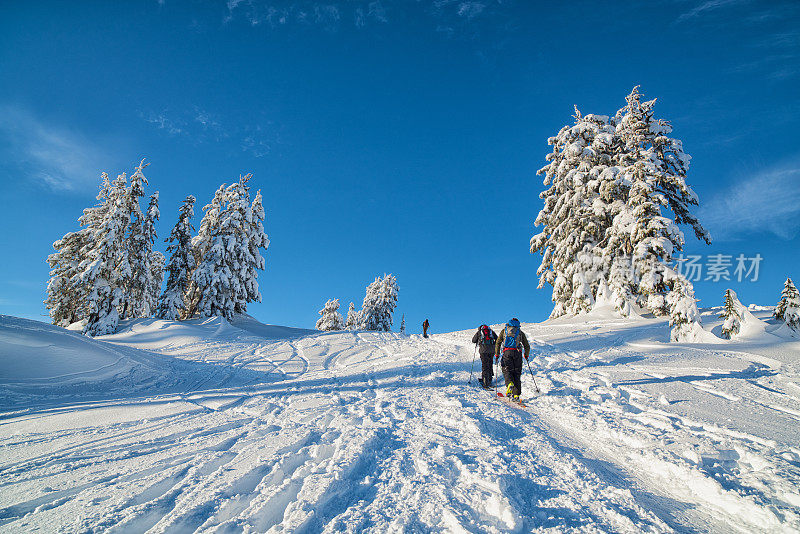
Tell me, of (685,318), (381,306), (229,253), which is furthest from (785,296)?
(381,306)

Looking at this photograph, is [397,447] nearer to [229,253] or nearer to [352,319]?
[229,253]

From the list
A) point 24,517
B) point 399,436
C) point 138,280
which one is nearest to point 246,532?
point 24,517

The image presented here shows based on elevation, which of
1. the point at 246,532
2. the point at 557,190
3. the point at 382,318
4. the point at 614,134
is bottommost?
the point at 246,532

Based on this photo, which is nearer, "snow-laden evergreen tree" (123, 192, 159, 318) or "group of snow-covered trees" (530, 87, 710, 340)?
"group of snow-covered trees" (530, 87, 710, 340)

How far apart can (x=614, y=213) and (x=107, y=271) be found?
31.4m

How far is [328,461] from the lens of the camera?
12.5 ft

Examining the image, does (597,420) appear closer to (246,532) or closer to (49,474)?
(246,532)

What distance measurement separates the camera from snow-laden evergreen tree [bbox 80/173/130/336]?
67.9 ft

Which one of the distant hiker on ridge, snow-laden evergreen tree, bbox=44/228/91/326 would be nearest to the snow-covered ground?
the distant hiker on ridge

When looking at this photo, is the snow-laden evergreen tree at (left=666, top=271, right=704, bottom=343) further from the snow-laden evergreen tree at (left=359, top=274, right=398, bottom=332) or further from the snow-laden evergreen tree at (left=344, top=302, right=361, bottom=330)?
the snow-laden evergreen tree at (left=344, top=302, right=361, bottom=330)

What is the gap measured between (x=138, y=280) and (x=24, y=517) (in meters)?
27.3

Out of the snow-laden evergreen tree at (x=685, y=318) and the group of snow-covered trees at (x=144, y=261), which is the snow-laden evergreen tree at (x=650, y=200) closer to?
the snow-laden evergreen tree at (x=685, y=318)

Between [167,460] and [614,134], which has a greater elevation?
[614,134]

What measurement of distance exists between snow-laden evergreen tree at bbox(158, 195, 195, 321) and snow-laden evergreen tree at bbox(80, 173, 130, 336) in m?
4.16
